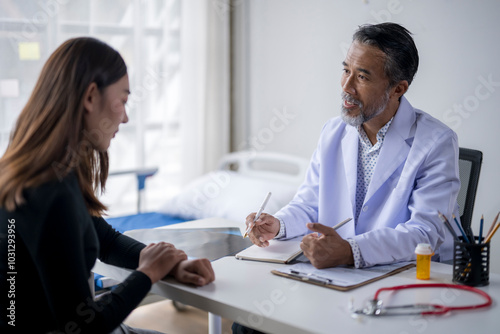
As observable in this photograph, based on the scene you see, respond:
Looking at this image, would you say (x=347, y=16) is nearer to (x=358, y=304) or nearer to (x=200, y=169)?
(x=200, y=169)

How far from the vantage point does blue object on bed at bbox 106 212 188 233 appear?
290 centimetres

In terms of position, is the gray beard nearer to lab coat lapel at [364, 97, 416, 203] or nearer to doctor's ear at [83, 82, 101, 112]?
lab coat lapel at [364, 97, 416, 203]

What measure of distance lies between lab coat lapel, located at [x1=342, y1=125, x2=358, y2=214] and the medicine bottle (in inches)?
17.5

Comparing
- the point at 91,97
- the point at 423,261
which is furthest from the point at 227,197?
the point at 91,97

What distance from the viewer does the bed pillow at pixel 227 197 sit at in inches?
119

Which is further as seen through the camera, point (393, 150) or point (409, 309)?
point (393, 150)

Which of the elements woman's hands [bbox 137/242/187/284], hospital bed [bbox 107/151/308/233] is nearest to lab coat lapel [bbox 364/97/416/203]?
woman's hands [bbox 137/242/187/284]

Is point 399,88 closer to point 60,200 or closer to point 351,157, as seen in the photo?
point 351,157

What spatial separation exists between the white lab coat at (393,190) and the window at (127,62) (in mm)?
1688

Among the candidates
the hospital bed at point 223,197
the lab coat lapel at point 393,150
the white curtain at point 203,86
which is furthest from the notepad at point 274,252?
the white curtain at point 203,86

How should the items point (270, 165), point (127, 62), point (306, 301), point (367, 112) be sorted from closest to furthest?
point (306, 301) < point (367, 112) < point (127, 62) < point (270, 165)

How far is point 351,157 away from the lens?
193cm

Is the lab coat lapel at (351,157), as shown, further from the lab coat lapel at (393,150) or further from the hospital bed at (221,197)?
the hospital bed at (221,197)

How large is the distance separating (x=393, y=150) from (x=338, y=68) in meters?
1.54
